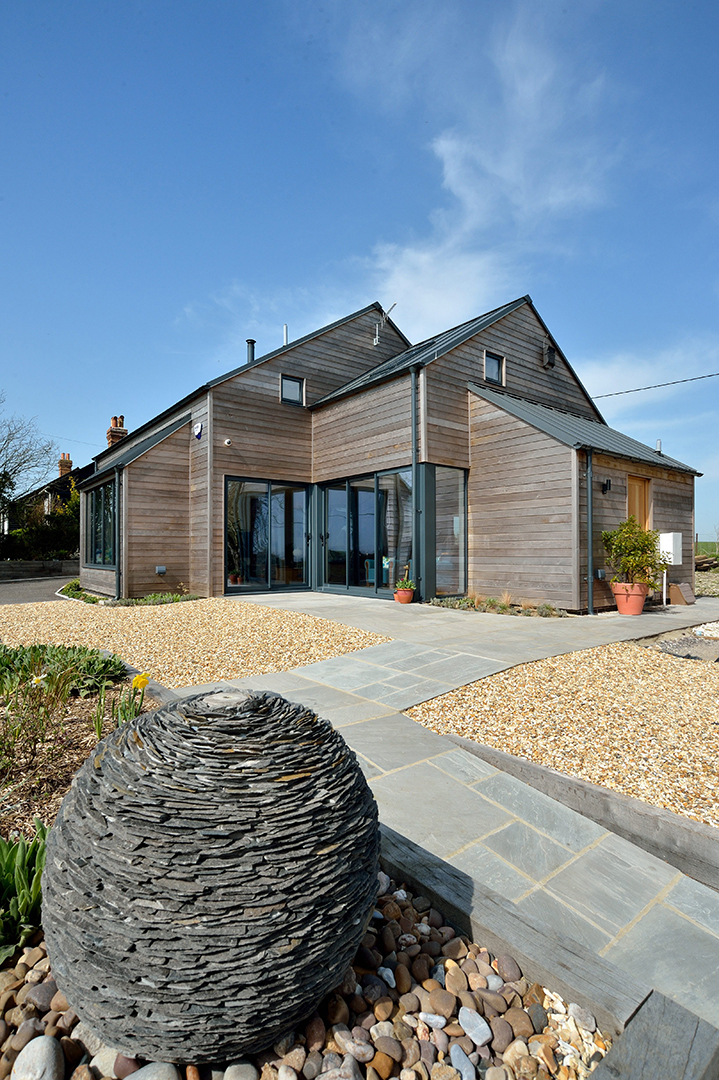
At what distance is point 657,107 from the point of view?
824cm

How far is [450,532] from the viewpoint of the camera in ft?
33.9

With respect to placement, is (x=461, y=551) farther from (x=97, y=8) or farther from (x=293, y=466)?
(x=97, y=8)

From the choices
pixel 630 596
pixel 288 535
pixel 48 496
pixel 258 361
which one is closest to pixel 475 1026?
pixel 630 596

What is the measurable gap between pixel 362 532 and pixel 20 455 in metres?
19.8

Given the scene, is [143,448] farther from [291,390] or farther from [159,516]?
[291,390]

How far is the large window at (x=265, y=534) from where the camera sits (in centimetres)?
1153

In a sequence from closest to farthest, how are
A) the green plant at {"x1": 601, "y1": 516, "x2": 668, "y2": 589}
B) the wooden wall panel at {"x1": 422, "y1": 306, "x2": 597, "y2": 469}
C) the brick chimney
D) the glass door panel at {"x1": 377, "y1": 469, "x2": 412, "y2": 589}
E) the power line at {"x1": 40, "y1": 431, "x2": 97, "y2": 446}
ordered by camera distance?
the green plant at {"x1": 601, "y1": 516, "x2": 668, "y2": 589} → the wooden wall panel at {"x1": 422, "y1": 306, "x2": 597, "y2": 469} → the glass door panel at {"x1": 377, "y1": 469, "x2": 412, "y2": 589} → the brick chimney → the power line at {"x1": 40, "y1": 431, "x2": 97, "y2": 446}

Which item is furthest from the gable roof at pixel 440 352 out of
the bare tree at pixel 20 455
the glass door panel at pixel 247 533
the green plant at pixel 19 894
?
the bare tree at pixel 20 455

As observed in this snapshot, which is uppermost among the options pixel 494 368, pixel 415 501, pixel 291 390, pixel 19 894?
pixel 494 368

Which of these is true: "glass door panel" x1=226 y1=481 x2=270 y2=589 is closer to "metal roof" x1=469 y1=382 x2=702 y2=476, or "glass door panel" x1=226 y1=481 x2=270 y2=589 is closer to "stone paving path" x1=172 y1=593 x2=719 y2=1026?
"metal roof" x1=469 y1=382 x2=702 y2=476

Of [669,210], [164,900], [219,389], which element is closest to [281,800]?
[164,900]

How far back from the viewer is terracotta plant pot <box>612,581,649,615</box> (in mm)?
8766

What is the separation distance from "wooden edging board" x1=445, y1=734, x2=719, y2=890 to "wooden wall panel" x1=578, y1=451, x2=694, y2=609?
22.0 feet

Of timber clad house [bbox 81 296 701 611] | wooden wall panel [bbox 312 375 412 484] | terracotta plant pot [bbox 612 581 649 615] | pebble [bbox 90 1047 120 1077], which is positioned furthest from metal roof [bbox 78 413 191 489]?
pebble [bbox 90 1047 120 1077]
